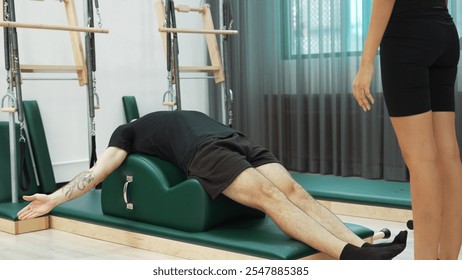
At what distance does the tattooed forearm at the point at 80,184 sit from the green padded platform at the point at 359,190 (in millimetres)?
1528

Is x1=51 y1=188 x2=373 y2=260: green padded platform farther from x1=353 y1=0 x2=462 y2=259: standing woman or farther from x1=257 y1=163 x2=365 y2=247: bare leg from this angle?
x1=353 y1=0 x2=462 y2=259: standing woman

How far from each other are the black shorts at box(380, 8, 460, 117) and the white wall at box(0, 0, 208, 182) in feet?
10.5

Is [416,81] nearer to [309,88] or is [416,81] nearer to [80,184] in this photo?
[80,184]

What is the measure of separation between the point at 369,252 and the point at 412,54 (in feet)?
2.56

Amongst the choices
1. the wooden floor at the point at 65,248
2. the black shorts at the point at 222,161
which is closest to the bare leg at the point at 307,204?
the black shorts at the point at 222,161

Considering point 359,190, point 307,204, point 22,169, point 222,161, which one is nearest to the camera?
point 307,204

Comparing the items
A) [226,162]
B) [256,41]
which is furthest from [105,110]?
[226,162]

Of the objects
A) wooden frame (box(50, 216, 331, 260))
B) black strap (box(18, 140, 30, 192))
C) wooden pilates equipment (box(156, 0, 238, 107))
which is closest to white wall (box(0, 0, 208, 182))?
wooden pilates equipment (box(156, 0, 238, 107))

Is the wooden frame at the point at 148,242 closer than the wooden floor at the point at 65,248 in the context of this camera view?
Yes

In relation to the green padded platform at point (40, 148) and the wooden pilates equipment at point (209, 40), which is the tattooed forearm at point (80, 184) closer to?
the green padded platform at point (40, 148)

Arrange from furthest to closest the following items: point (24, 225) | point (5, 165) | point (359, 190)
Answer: point (359, 190), point (5, 165), point (24, 225)

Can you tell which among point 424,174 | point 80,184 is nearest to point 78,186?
point 80,184

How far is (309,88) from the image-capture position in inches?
204

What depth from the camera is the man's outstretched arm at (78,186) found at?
3.11 meters
